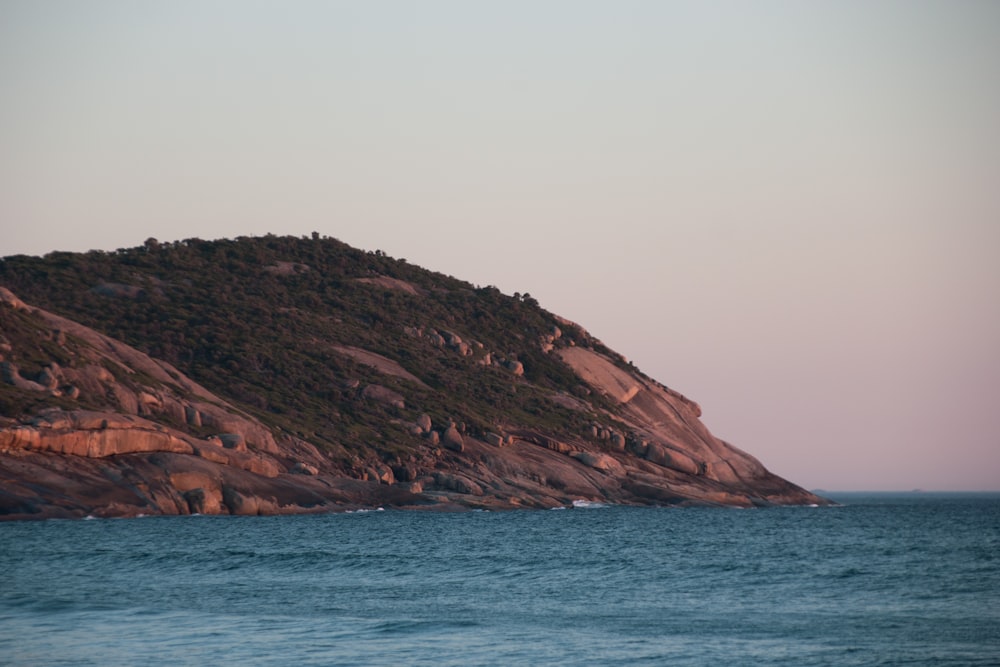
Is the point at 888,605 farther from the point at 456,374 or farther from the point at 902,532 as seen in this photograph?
the point at 456,374

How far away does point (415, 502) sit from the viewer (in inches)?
4368

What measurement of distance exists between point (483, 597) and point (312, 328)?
108m

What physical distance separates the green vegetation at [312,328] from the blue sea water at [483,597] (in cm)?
4692

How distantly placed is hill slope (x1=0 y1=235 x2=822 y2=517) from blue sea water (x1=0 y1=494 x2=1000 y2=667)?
1180cm

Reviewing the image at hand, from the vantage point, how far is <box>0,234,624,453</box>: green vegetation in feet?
432

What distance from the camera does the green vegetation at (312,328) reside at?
132m

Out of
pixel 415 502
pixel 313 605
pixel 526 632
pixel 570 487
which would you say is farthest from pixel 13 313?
pixel 526 632

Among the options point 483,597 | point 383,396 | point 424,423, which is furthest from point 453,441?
point 483,597

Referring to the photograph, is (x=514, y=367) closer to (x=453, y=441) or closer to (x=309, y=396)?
(x=453, y=441)

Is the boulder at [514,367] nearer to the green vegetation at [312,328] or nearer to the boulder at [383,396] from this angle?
the green vegetation at [312,328]

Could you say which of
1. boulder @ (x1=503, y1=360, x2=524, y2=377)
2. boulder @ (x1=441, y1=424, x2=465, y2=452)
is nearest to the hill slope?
boulder @ (x1=503, y1=360, x2=524, y2=377)

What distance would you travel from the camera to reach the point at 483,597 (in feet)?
153

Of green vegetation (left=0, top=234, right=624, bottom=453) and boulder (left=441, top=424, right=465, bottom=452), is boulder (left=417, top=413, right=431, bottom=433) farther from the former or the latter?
boulder (left=441, top=424, right=465, bottom=452)

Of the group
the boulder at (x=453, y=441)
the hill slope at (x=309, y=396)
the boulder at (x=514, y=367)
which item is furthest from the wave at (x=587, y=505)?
the boulder at (x=514, y=367)
